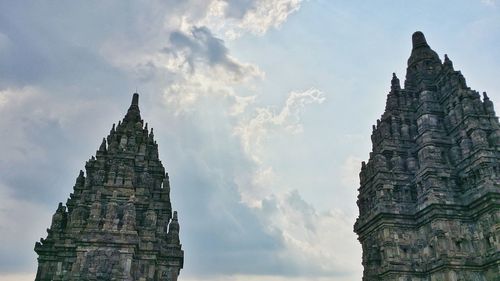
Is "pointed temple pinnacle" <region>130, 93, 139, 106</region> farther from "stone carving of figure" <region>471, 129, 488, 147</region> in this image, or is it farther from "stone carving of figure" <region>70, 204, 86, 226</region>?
"stone carving of figure" <region>471, 129, 488, 147</region>

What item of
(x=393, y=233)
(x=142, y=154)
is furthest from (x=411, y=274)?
(x=142, y=154)

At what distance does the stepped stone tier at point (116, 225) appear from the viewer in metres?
31.4

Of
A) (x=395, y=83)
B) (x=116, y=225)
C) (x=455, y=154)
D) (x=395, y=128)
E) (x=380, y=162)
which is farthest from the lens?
(x=395, y=83)

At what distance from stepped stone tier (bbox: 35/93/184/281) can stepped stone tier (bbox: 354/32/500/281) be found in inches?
683

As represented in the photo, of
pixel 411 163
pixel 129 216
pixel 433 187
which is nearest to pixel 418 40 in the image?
pixel 411 163

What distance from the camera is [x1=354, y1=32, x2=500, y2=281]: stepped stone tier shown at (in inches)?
1353

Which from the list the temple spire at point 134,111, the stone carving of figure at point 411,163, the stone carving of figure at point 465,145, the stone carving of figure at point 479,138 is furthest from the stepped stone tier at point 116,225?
the stone carving of figure at point 479,138

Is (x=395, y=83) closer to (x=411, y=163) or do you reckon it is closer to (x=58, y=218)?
(x=411, y=163)

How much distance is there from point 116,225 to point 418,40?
36.7 meters

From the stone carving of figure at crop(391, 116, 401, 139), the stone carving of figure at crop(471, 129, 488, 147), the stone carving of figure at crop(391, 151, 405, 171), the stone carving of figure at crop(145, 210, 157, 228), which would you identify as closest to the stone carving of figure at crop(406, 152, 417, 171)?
the stone carving of figure at crop(391, 151, 405, 171)

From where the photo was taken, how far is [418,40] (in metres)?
49.8

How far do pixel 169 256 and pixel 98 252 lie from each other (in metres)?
6.81

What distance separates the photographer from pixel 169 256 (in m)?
36.7

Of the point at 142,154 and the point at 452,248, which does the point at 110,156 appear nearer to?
the point at 142,154
